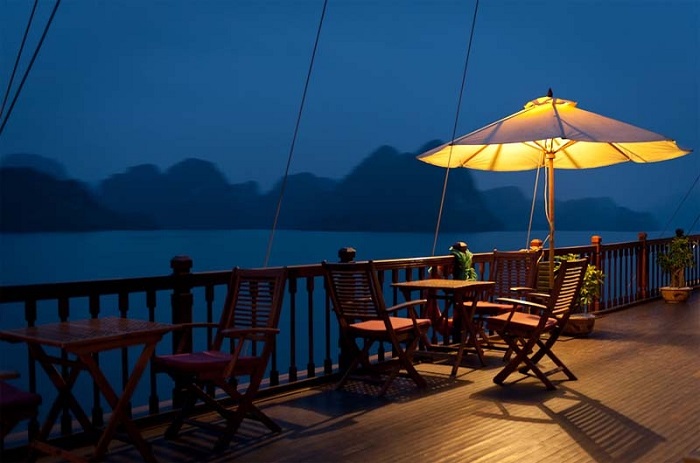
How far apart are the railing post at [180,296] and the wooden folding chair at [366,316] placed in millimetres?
1101

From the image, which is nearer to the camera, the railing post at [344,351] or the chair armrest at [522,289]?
the railing post at [344,351]

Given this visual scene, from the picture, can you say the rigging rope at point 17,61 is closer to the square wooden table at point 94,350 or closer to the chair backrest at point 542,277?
the square wooden table at point 94,350

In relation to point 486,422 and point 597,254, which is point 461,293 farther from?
point 597,254

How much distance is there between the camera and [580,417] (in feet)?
14.6

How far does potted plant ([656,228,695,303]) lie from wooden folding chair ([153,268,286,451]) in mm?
8362

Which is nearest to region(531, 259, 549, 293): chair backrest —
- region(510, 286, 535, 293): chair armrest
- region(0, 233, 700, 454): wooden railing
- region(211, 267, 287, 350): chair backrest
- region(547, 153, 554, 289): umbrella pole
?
region(547, 153, 554, 289): umbrella pole

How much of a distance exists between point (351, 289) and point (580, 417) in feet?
5.90

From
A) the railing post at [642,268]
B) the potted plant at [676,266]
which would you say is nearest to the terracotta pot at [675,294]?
the potted plant at [676,266]

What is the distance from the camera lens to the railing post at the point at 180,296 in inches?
175

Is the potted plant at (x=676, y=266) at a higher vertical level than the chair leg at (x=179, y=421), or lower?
higher

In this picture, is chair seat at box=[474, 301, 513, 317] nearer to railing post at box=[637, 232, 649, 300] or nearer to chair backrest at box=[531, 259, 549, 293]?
chair backrest at box=[531, 259, 549, 293]

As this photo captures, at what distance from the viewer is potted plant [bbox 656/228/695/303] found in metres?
10.8

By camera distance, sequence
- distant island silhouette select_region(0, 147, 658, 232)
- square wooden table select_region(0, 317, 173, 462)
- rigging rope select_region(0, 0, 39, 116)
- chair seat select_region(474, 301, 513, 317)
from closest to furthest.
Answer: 1. square wooden table select_region(0, 317, 173, 462)
2. rigging rope select_region(0, 0, 39, 116)
3. chair seat select_region(474, 301, 513, 317)
4. distant island silhouette select_region(0, 147, 658, 232)

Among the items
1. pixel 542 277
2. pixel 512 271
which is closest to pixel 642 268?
pixel 542 277
